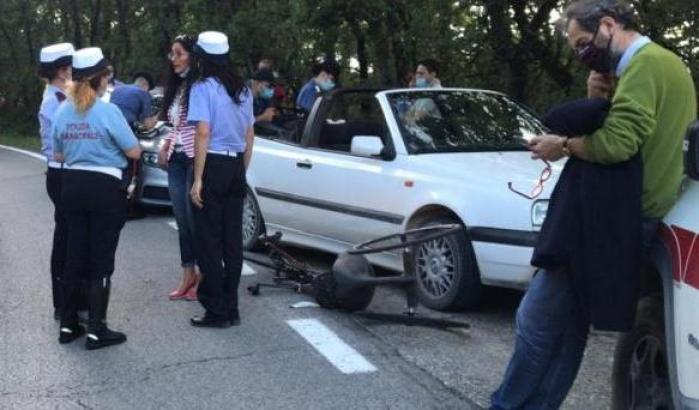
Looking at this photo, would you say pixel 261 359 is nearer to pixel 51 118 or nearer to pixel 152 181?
pixel 51 118

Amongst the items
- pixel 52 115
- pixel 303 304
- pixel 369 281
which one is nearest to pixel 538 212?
pixel 369 281

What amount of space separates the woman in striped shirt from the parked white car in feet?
10.9

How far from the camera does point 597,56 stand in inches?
136

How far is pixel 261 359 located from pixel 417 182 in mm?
1864

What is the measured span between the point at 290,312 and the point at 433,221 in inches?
45.5

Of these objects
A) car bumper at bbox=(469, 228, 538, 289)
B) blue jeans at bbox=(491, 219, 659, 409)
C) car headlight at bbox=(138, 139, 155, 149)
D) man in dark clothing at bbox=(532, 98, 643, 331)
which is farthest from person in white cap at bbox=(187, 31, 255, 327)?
car headlight at bbox=(138, 139, 155, 149)

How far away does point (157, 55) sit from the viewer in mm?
26078

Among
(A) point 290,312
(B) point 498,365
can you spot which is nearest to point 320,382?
(B) point 498,365

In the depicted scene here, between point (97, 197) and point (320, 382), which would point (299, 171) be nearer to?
point (97, 197)

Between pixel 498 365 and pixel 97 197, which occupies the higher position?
pixel 97 197

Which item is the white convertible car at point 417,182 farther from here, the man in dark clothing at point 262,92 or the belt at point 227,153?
the belt at point 227,153

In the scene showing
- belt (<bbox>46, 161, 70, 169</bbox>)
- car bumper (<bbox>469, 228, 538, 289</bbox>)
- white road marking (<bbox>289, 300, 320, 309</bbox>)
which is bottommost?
white road marking (<bbox>289, 300, 320, 309</bbox>)

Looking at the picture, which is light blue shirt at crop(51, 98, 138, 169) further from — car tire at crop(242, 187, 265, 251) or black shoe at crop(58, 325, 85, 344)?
car tire at crop(242, 187, 265, 251)

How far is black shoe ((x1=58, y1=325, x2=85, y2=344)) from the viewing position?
565 cm
